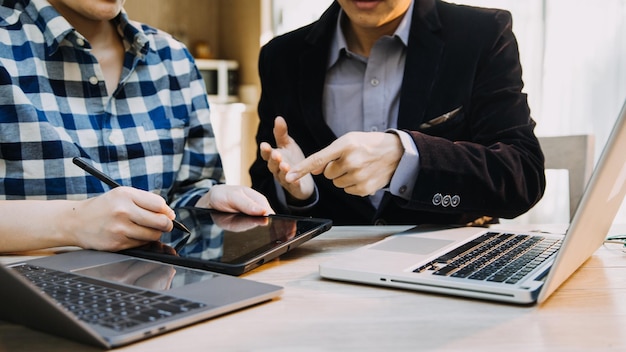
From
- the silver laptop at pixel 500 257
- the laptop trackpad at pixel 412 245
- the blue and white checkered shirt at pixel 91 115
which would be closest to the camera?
the silver laptop at pixel 500 257

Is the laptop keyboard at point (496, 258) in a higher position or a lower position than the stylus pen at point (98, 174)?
lower

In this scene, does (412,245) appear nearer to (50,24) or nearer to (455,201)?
(455,201)

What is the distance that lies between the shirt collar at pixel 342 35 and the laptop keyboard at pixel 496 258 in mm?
560

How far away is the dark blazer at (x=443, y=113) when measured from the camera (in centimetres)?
113

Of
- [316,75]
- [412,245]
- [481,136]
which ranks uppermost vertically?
[316,75]

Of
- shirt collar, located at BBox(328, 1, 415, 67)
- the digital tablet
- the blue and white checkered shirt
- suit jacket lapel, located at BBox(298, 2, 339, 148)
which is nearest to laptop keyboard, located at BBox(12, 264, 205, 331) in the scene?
the digital tablet

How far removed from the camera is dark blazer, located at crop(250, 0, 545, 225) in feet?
3.70

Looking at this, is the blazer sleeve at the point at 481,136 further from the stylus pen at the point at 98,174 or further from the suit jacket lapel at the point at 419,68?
the stylus pen at the point at 98,174

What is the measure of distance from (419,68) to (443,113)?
10 cm

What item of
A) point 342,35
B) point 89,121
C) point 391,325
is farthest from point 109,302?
point 342,35

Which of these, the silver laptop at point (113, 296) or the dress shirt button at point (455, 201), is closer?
the silver laptop at point (113, 296)

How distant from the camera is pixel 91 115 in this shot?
1.26 meters

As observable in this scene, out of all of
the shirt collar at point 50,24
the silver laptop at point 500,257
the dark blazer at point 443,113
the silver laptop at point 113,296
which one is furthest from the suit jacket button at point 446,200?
the shirt collar at point 50,24

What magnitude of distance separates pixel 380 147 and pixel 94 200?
0.43 meters
